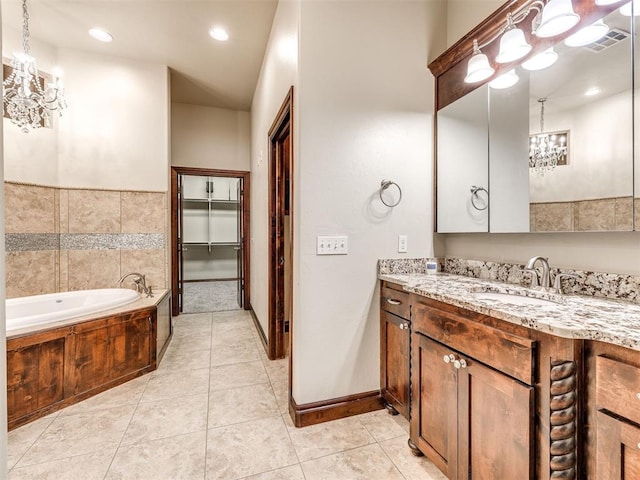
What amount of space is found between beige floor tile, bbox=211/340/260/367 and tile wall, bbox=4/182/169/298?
1105 millimetres

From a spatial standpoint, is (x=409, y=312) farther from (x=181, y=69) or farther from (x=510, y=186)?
(x=181, y=69)

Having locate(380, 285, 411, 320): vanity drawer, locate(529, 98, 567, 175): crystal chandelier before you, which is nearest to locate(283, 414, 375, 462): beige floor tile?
locate(380, 285, 411, 320): vanity drawer

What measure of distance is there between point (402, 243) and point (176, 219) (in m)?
3.30

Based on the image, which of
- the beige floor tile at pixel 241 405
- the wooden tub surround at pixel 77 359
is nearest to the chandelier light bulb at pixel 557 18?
the beige floor tile at pixel 241 405

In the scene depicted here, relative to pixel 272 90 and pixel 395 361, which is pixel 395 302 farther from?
pixel 272 90

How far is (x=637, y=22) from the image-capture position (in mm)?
1267

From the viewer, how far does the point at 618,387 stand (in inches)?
34.3

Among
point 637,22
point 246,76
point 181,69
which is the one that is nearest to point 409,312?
point 637,22

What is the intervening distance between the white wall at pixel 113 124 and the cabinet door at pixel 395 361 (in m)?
2.97

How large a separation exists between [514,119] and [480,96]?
0.93ft

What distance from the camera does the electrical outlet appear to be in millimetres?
2115

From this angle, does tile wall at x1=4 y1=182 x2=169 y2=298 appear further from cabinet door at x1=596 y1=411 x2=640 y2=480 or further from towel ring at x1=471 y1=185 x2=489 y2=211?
cabinet door at x1=596 y1=411 x2=640 y2=480

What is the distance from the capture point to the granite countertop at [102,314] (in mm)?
1949

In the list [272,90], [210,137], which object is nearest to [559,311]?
[272,90]
